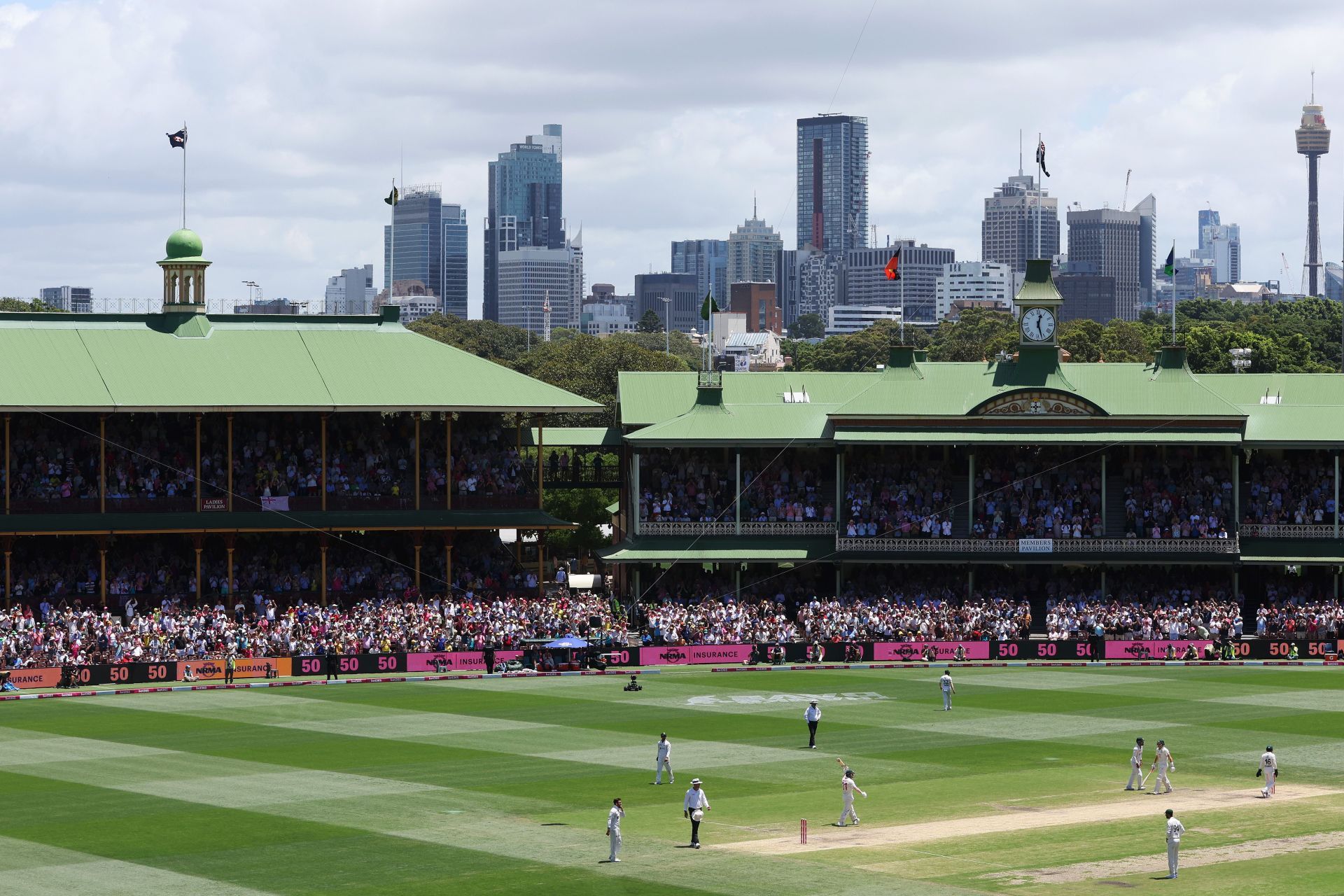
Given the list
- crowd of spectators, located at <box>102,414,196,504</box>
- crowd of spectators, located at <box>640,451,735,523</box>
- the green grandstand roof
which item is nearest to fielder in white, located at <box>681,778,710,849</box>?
the green grandstand roof

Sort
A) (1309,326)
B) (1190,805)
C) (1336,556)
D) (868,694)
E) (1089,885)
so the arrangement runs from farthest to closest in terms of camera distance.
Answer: (1309,326) → (1336,556) → (868,694) → (1190,805) → (1089,885)

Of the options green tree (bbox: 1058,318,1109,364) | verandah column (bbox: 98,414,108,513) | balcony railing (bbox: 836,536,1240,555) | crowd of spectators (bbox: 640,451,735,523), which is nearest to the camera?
verandah column (bbox: 98,414,108,513)

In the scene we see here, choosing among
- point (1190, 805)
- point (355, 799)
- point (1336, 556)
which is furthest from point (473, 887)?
point (1336, 556)

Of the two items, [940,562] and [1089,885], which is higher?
[940,562]

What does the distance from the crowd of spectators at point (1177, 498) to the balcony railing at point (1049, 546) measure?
1.04ft

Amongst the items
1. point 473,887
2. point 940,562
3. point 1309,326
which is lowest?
point 473,887

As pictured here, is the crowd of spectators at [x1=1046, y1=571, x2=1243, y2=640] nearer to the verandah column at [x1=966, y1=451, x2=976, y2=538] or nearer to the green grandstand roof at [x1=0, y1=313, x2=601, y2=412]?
the verandah column at [x1=966, y1=451, x2=976, y2=538]

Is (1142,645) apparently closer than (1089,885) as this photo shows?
No

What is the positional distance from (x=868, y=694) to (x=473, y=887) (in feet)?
91.3

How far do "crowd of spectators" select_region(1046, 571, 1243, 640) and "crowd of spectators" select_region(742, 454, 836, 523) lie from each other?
945cm

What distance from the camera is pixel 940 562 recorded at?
245 feet

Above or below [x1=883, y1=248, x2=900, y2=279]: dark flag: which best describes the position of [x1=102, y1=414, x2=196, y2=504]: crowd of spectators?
below

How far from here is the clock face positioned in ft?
258

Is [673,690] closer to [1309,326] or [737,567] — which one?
[737,567]
